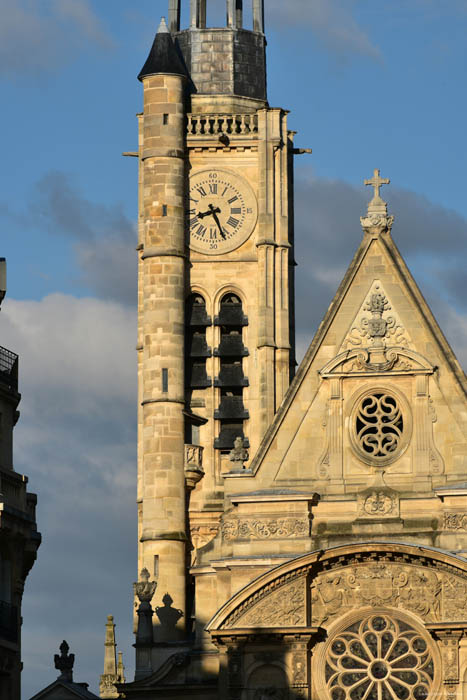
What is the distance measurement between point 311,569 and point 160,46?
16401mm

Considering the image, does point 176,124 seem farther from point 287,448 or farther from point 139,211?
point 287,448

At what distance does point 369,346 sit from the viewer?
62.4m

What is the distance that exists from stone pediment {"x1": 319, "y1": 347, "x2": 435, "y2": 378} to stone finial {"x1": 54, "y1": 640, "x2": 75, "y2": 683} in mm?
8538

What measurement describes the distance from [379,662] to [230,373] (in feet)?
37.1

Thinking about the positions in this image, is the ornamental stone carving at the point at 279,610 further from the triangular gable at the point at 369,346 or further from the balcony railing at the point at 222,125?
the balcony railing at the point at 222,125

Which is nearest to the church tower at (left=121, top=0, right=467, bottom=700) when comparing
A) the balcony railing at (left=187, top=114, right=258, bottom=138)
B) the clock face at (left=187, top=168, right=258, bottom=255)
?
the clock face at (left=187, top=168, right=258, bottom=255)

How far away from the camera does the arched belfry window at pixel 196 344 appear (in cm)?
6912

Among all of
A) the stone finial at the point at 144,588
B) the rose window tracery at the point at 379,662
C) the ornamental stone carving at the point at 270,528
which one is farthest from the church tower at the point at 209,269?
the rose window tracery at the point at 379,662

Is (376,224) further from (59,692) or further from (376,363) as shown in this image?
(59,692)

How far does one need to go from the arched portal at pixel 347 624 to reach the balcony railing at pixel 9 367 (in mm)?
8660

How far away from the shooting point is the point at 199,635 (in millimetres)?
61438

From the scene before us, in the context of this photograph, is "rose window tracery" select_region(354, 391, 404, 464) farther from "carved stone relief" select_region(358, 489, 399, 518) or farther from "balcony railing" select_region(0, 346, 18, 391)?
"balcony railing" select_region(0, 346, 18, 391)

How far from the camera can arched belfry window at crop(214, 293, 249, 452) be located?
69.0 m

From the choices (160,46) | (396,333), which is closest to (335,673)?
(396,333)
